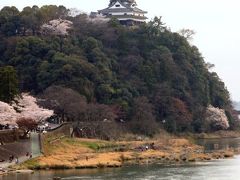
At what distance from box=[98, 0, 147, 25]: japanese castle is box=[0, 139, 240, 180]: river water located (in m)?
49.1

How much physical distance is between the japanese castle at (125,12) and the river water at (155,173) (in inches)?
A: 1933

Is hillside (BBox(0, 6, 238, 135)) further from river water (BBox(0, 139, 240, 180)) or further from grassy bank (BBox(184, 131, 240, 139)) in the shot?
river water (BBox(0, 139, 240, 180))

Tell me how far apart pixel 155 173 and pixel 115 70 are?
121ft

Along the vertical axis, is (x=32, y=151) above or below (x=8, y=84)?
below

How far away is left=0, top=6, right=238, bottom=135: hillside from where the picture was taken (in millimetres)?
69438

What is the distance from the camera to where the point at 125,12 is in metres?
95.5

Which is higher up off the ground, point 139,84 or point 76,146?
point 139,84

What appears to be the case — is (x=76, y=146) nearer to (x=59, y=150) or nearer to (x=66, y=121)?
(x=59, y=150)

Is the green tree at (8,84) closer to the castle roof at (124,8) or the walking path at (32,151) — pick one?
the walking path at (32,151)

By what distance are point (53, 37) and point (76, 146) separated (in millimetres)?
25555

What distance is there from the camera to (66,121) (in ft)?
213

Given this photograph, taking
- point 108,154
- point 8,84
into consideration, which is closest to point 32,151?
point 108,154

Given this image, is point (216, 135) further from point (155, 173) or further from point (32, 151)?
point (155, 173)

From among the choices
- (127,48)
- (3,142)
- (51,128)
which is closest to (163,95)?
(127,48)
